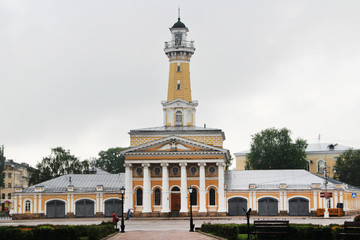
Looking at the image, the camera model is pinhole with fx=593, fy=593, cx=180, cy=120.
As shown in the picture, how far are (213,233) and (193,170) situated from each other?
108ft

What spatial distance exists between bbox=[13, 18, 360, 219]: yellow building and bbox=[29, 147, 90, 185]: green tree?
13.9 metres

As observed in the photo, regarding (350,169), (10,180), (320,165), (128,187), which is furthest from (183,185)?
(10,180)

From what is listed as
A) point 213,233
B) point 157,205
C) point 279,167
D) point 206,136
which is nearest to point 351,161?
point 279,167

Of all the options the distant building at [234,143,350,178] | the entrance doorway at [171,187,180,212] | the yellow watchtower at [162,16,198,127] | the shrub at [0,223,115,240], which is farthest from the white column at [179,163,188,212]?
the distant building at [234,143,350,178]

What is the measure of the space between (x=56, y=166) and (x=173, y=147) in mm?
26513

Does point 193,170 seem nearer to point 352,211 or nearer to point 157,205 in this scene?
point 157,205

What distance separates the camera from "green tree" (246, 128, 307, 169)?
3420 inches

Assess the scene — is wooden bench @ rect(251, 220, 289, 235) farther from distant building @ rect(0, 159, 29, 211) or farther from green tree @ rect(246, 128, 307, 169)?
distant building @ rect(0, 159, 29, 211)

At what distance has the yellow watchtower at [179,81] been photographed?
6988cm

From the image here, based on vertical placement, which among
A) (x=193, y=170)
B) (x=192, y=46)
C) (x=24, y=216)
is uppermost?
(x=192, y=46)

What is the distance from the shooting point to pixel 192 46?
7156 centimetres

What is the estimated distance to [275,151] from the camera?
3440 inches

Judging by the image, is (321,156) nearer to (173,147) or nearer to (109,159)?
(109,159)

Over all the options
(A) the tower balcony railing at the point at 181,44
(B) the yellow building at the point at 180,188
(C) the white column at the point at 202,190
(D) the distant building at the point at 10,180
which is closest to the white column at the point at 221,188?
(B) the yellow building at the point at 180,188
